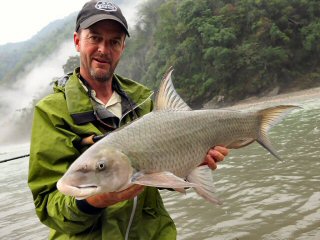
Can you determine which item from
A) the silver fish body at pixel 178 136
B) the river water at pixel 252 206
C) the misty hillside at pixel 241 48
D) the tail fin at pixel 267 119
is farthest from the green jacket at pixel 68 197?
the misty hillside at pixel 241 48

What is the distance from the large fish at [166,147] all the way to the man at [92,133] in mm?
113

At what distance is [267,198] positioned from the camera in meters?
6.25

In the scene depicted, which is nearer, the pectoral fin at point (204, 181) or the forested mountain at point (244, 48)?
the pectoral fin at point (204, 181)

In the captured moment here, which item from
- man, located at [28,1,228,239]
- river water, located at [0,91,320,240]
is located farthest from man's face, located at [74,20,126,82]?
river water, located at [0,91,320,240]

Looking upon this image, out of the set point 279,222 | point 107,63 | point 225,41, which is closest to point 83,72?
point 107,63

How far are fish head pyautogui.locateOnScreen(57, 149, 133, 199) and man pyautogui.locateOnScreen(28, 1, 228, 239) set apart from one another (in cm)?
10

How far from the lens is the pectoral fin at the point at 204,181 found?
2309 mm

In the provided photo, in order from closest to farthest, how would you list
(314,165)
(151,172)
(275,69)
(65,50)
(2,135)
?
1. (151,172)
2. (314,165)
3. (275,69)
4. (2,135)
5. (65,50)

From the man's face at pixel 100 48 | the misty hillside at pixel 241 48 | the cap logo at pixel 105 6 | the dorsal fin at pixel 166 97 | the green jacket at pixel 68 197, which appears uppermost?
the cap logo at pixel 105 6

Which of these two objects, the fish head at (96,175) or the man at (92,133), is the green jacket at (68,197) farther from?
the fish head at (96,175)

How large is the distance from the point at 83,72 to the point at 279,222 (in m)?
3.61

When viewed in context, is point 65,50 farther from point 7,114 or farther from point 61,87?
point 61,87

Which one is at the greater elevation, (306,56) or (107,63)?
(107,63)

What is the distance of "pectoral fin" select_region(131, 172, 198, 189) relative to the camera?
6.11 ft
